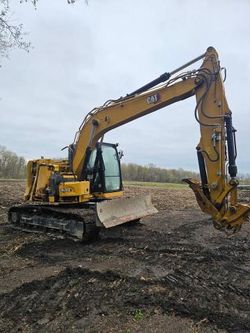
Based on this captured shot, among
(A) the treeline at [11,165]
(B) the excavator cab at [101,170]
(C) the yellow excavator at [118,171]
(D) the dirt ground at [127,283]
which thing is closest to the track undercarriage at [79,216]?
(C) the yellow excavator at [118,171]

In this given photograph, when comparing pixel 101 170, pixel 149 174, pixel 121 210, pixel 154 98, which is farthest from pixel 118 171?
pixel 149 174

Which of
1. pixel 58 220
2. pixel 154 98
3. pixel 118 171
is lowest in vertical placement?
pixel 58 220

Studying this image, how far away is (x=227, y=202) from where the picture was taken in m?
7.73

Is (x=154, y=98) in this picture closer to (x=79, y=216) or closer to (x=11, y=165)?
(x=79, y=216)

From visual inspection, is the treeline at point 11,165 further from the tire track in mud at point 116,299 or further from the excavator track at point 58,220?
the tire track in mud at point 116,299

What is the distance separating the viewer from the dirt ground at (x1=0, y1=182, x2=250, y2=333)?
5.11 meters

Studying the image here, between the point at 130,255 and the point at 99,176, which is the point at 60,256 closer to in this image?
the point at 130,255

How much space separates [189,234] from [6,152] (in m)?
39.1

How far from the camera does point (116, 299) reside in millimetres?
5812

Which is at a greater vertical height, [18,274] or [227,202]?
[227,202]

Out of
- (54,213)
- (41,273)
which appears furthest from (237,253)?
(54,213)

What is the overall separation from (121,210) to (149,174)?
40.6 m

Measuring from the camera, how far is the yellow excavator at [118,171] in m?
7.92

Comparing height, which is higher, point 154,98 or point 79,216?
point 154,98
